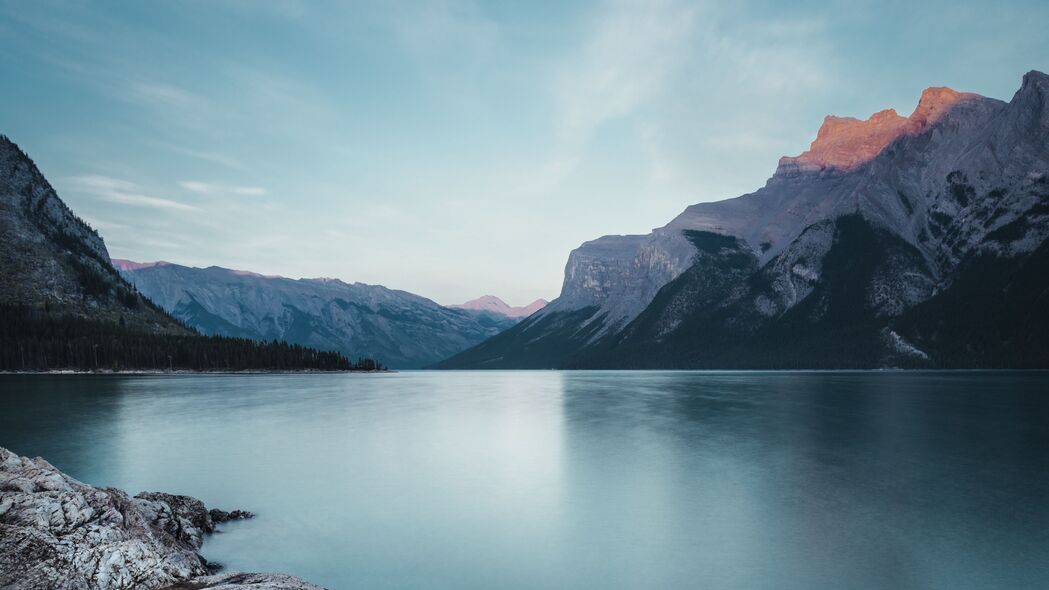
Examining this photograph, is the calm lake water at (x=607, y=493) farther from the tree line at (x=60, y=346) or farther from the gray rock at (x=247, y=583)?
the tree line at (x=60, y=346)

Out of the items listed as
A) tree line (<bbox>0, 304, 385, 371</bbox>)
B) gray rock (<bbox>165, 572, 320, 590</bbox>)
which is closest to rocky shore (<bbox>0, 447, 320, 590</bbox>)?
gray rock (<bbox>165, 572, 320, 590</bbox>)

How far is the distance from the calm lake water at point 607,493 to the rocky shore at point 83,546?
4015 millimetres

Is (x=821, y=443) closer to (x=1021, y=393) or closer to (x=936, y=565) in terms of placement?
(x=936, y=565)

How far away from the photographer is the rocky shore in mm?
14180

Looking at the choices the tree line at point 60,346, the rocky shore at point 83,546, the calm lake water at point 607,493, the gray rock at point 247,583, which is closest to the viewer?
the gray rock at point 247,583

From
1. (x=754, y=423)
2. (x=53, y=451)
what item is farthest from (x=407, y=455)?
(x=754, y=423)

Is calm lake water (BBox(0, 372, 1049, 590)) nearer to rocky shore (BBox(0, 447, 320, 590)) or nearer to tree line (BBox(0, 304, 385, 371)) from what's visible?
rocky shore (BBox(0, 447, 320, 590))

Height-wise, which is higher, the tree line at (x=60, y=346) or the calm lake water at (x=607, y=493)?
the tree line at (x=60, y=346)

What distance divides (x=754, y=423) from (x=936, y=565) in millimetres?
41415

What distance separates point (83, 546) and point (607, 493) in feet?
70.4

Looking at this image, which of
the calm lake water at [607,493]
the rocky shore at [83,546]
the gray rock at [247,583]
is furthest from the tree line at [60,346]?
the gray rock at [247,583]

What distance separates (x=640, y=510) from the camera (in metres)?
26.7

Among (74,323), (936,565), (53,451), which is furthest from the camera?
(74,323)

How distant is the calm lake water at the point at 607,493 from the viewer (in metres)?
19.4
